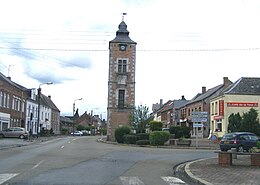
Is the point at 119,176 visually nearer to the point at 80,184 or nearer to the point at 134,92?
the point at 80,184

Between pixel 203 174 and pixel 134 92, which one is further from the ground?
pixel 134 92

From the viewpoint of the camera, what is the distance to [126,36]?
55.5 m

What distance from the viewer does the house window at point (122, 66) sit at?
53.2 metres

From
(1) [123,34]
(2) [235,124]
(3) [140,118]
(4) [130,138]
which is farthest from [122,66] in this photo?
(2) [235,124]

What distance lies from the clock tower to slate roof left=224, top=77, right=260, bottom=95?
13148 mm

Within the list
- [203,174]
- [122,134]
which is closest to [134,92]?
[122,134]

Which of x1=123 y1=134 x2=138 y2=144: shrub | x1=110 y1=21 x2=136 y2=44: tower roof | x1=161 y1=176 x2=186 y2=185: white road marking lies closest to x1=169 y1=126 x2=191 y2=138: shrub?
x1=123 y1=134 x2=138 y2=144: shrub

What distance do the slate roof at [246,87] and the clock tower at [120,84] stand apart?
13148 mm

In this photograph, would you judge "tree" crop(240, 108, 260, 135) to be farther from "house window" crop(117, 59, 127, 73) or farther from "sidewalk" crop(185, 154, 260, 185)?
"sidewalk" crop(185, 154, 260, 185)

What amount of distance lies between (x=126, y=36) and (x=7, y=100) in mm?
19389

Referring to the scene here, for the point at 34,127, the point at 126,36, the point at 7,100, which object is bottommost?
the point at 34,127

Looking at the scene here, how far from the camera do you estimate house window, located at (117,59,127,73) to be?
175 feet

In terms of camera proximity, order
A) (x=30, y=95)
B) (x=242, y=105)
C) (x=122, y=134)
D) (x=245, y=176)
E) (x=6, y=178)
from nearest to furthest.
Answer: (x=6, y=178) < (x=245, y=176) < (x=122, y=134) < (x=242, y=105) < (x=30, y=95)

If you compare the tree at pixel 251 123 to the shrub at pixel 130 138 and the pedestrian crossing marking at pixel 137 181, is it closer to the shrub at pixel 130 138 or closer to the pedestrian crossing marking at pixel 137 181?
the shrub at pixel 130 138
